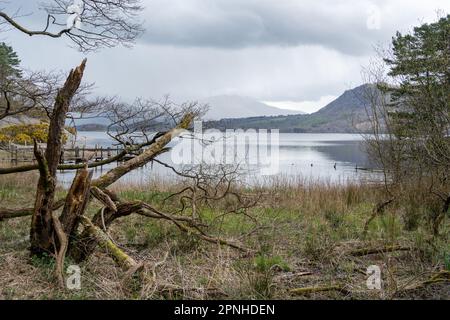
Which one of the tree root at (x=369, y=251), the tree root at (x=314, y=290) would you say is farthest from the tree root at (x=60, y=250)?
the tree root at (x=369, y=251)

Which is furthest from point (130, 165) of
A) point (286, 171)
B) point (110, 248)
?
point (286, 171)

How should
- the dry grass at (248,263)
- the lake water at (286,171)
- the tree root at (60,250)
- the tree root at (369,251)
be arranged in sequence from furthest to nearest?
1. the lake water at (286,171)
2. the tree root at (369,251)
3. the tree root at (60,250)
4. the dry grass at (248,263)

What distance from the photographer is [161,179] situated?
14961 mm

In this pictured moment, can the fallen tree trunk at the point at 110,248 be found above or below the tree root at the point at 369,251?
above

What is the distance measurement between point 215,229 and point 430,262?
3.11 metres

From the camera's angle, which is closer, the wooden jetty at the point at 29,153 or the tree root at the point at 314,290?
the tree root at the point at 314,290

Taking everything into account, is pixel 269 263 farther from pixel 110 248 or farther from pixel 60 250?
pixel 60 250

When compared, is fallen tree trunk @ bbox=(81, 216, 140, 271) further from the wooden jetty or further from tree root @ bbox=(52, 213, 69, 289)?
the wooden jetty

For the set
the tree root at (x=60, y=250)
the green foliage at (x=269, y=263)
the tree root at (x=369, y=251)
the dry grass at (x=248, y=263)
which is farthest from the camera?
the tree root at (x=369, y=251)

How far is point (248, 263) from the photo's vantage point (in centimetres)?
444

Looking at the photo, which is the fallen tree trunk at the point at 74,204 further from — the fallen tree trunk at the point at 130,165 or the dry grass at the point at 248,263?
the fallen tree trunk at the point at 130,165

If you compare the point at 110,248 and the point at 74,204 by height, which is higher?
the point at 74,204

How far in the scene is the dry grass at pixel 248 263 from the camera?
371 cm

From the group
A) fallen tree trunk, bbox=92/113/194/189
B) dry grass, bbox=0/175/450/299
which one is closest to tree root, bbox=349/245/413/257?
dry grass, bbox=0/175/450/299
